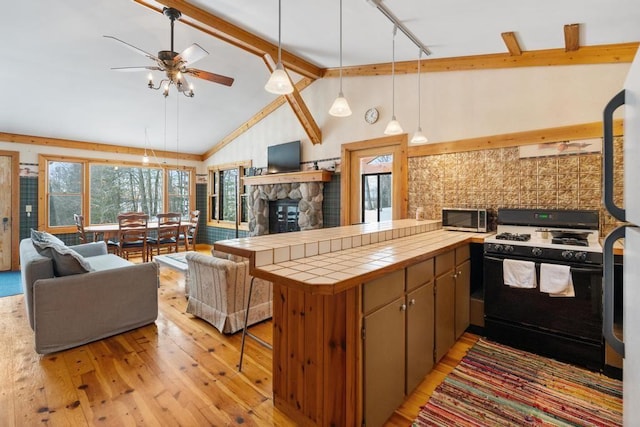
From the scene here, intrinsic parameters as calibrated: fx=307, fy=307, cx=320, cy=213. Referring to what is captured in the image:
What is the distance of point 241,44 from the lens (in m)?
3.78

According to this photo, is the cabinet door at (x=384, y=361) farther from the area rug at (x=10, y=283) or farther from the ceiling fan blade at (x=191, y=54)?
the area rug at (x=10, y=283)

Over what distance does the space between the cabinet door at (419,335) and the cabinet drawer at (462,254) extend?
0.68m

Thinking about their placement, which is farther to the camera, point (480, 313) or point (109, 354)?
point (480, 313)

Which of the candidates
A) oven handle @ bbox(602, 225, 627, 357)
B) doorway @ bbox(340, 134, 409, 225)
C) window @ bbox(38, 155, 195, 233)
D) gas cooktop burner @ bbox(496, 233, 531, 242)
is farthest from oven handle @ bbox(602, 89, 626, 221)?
window @ bbox(38, 155, 195, 233)

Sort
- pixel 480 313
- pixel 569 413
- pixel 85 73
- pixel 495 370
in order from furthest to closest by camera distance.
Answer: pixel 85 73 < pixel 480 313 < pixel 495 370 < pixel 569 413

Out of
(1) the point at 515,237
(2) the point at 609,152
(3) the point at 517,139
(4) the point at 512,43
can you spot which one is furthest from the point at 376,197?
(2) the point at 609,152

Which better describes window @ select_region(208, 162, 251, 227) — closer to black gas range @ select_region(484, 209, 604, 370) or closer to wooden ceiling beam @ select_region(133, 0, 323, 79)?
wooden ceiling beam @ select_region(133, 0, 323, 79)

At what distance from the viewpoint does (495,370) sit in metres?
2.34

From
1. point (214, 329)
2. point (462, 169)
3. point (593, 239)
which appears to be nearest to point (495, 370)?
point (593, 239)

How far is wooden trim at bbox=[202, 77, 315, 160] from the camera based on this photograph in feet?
17.9

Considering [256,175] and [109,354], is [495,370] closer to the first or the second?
[109,354]

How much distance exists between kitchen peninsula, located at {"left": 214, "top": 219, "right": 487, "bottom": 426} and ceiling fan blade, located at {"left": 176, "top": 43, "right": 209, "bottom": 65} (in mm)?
2127

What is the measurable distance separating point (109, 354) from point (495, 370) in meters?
3.10

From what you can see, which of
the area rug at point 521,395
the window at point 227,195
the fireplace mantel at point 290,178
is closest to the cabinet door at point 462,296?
the area rug at point 521,395
